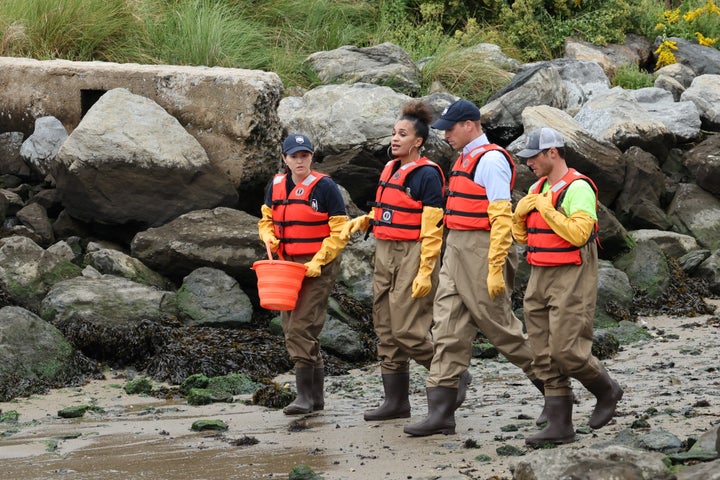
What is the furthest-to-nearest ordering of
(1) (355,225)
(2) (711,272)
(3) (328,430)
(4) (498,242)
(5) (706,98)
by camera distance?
(5) (706,98), (2) (711,272), (1) (355,225), (3) (328,430), (4) (498,242)

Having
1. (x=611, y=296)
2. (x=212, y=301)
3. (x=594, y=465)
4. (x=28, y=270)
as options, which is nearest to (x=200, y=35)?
(x=28, y=270)

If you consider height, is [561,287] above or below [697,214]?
above

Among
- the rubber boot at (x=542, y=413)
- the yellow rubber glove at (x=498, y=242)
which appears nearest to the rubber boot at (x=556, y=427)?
the rubber boot at (x=542, y=413)

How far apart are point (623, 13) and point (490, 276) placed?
13.3 meters

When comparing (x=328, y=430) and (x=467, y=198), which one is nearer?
(x=467, y=198)

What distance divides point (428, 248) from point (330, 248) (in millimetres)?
800

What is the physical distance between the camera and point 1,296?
9766 millimetres

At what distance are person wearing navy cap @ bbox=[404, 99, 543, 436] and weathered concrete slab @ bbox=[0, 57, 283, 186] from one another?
17.9 ft

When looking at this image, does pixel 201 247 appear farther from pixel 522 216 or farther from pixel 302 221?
pixel 522 216

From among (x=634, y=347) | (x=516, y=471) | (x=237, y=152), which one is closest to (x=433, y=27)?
(x=237, y=152)

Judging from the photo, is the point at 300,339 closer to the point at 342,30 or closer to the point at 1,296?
the point at 1,296

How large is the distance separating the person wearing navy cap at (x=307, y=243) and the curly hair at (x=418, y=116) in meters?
0.71

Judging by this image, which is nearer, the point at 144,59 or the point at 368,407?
the point at 368,407

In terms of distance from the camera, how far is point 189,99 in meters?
12.1
